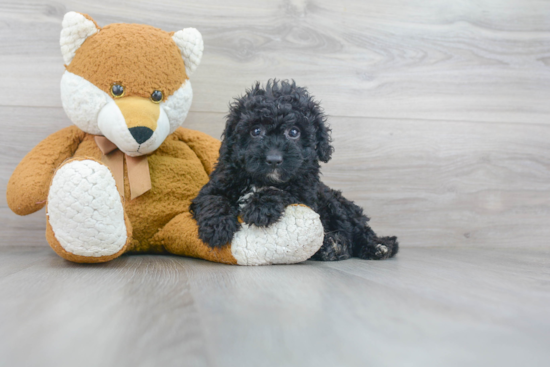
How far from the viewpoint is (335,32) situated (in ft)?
5.19

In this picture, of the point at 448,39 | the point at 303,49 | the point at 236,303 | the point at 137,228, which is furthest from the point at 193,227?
the point at 448,39

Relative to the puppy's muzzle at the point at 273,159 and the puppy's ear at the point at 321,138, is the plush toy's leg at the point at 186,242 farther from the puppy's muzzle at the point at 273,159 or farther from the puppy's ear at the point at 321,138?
the puppy's ear at the point at 321,138

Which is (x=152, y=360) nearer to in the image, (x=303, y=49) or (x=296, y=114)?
(x=296, y=114)

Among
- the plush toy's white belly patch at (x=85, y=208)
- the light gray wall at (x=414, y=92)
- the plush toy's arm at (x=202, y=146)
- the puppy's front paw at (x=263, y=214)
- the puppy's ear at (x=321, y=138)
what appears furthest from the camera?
the light gray wall at (x=414, y=92)

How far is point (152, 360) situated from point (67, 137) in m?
0.90

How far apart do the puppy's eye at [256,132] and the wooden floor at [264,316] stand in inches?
12.7

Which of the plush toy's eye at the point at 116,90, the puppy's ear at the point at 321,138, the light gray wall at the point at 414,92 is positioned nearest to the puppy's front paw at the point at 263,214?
the puppy's ear at the point at 321,138

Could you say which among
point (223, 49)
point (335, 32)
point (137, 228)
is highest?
point (335, 32)

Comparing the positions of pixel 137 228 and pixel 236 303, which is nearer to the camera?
pixel 236 303

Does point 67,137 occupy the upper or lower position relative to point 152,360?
upper

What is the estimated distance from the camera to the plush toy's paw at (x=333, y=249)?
1.16 m

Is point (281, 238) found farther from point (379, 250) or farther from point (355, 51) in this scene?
point (355, 51)

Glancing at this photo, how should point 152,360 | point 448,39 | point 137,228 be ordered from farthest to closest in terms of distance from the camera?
point 448,39 → point 137,228 → point 152,360

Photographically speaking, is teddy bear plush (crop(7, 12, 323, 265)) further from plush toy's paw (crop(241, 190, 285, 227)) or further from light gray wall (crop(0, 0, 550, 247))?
light gray wall (crop(0, 0, 550, 247))
